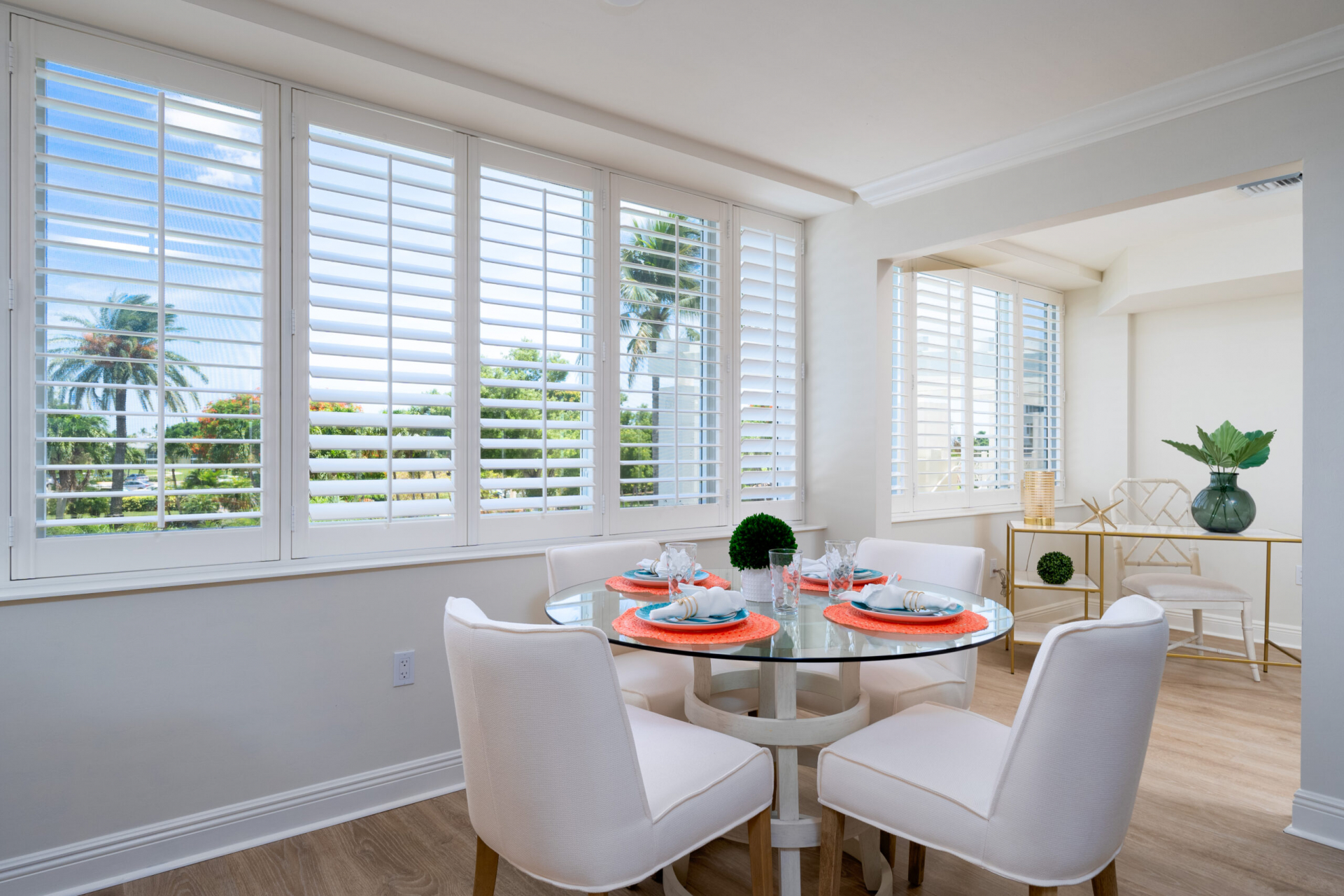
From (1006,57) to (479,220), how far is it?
1929 millimetres

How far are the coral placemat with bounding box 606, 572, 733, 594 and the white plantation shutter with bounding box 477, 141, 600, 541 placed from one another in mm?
655

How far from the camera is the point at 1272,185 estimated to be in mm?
3451

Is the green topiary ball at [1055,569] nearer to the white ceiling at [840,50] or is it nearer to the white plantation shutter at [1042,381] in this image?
the white plantation shutter at [1042,381]

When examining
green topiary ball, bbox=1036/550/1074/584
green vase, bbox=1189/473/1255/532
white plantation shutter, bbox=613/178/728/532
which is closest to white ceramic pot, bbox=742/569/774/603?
white plantation shutter, bbox=613/178/728/532

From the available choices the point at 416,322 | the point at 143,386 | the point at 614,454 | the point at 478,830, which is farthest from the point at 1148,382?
the point at 143,386

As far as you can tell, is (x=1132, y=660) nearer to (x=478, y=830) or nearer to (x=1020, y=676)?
(x=478, y=830)

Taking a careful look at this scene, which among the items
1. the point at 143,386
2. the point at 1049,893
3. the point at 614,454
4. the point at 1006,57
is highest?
the point at 1006,57

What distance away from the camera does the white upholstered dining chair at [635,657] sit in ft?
7.63

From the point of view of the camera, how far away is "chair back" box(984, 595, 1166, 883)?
1.39 meters

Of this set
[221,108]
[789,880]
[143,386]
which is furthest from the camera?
[221,108]

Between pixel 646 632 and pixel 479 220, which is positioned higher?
pixel 479 220

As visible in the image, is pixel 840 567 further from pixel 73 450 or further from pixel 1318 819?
pixel 73 450

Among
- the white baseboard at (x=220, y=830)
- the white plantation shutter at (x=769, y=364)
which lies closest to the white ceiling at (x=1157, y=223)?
the white plantation shutter at (x=769, y=364)

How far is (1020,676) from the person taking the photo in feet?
13.0
